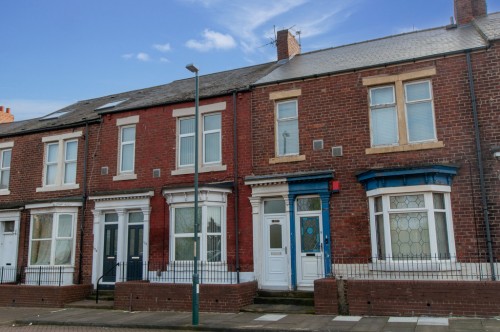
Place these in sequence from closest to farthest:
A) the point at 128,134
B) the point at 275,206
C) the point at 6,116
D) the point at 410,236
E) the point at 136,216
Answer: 1. the point at 410,236
2. the point at 275,206
3. the point at 136,216
4. the point at 128,134
5. the point at 6,116

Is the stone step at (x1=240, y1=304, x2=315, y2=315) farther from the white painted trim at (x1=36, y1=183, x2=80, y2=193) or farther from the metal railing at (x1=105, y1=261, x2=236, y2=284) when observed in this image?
the white painted trim at (x1=36, y1=183, x2=80, y2=193)

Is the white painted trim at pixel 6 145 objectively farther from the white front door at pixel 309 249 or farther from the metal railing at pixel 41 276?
the white front door at pixel 309 249

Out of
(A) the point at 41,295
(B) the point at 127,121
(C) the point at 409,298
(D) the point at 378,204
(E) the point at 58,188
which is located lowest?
(A) the point at 41,295

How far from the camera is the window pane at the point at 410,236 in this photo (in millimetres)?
12445

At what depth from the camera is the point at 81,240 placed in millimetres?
17328

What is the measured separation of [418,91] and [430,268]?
5.02 m

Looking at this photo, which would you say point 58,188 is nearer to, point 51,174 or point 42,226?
point 51,174

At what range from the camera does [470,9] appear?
16719 mm

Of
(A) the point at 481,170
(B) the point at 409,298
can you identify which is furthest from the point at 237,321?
(A) the point at 481,170

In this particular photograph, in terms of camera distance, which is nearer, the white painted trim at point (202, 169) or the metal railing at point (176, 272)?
the metal railing at point (176, 272)

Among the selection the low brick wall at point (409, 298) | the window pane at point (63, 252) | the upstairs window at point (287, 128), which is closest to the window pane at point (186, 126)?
the upstairs window at point (287, 128)

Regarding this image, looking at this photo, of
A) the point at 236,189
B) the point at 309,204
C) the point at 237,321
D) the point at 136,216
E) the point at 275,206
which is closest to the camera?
the point at 237,321

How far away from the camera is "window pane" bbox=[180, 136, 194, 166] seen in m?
16.3

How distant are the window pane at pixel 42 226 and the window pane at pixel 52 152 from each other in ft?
7.66
